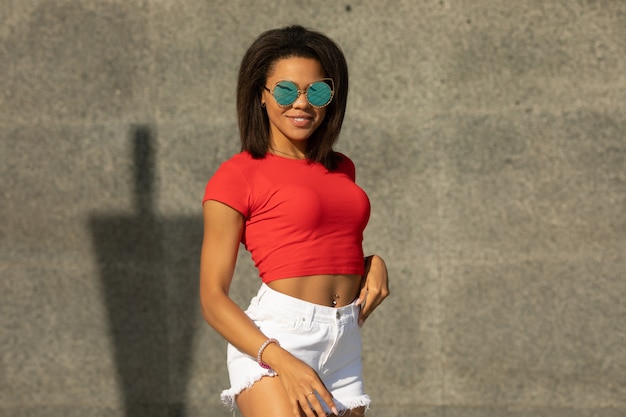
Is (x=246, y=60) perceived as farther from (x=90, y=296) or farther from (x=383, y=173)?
(x=90, y=296)

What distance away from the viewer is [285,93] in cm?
306

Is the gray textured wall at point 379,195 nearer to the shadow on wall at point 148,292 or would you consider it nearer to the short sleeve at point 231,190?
the shadow on wall at point 148,292

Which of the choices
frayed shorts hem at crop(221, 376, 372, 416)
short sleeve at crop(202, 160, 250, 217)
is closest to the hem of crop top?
short sleeve at crop(202, 160, 250, 217)

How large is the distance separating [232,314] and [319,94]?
0.76 m

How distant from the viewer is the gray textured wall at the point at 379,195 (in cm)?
541

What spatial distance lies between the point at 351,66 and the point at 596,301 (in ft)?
6.18

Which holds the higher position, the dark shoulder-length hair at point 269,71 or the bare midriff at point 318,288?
the dark shoulder-length hair at point 269,71

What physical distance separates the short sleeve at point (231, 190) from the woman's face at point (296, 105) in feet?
0.84

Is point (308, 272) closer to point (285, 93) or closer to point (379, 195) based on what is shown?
point (285, 93)

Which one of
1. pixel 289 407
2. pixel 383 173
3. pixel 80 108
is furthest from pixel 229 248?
pixel 80 108

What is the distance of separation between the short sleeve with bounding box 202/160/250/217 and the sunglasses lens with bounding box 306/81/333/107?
337mm

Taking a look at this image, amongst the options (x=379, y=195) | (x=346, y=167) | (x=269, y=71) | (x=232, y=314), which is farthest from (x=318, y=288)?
(x=379, y=195)

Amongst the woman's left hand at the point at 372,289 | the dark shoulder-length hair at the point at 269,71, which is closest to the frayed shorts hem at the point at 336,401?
the woman's left hand at the point at 372,289

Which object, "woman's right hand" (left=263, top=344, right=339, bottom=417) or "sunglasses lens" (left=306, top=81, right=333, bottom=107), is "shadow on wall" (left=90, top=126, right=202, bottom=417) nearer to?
"sunglasses lens" (left=306, top=81, right=333, bottom=107)
